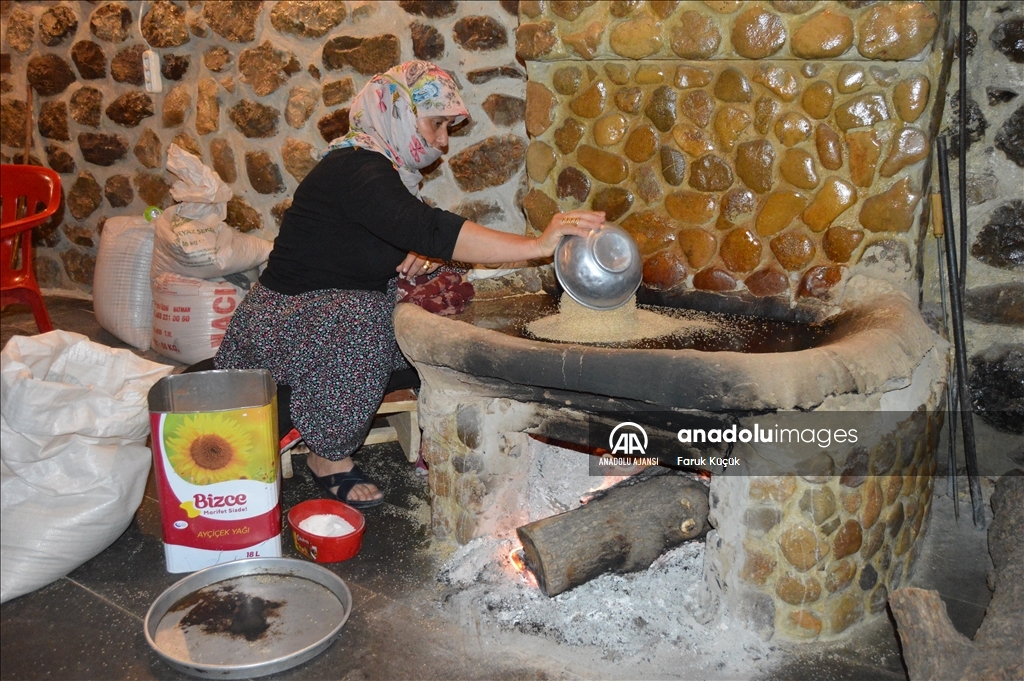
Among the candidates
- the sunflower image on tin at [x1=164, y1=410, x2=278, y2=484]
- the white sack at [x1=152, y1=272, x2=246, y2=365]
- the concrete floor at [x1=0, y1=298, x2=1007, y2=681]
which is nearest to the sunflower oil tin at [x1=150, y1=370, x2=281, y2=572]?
the sunflower image on tin at [x1=164, y1=410, x2=278, y2=484]

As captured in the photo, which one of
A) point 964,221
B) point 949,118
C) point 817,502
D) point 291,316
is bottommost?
point 817,502

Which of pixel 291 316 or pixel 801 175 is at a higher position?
pixel 801 175

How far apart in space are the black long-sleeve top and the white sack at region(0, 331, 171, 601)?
0.49 m

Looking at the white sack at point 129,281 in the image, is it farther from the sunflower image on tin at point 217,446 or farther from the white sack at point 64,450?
the sunflower image on tin at point 217,446

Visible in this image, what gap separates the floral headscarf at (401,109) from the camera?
2303mm

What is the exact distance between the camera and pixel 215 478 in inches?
80.8

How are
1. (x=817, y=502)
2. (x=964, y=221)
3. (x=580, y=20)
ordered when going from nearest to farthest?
(x=817, y=502)
(x=964, y=221)
(x=580, y=20)

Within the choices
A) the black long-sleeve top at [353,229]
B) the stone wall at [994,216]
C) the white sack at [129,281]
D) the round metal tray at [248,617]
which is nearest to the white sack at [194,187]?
the white sack at [129,281]

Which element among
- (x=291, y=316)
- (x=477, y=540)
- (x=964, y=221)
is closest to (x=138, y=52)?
(x=291, y=316)

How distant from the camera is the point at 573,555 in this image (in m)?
1.96

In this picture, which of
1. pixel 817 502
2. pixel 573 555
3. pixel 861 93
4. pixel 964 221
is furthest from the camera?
pixel 964 221

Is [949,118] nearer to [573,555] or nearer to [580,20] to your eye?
[580,20]

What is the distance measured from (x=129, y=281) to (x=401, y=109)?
1.69 m

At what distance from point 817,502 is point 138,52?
322cm
